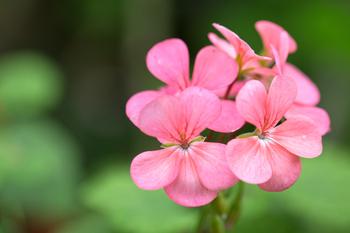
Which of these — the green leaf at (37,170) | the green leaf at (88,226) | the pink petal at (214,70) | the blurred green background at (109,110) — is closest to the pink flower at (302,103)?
the pink petal at (214,70)

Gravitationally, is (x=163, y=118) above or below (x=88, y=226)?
above

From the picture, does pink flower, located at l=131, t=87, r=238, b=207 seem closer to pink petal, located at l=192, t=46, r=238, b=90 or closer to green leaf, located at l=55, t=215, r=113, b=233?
pink petal, located at l=192, t=46, r=238, b=90

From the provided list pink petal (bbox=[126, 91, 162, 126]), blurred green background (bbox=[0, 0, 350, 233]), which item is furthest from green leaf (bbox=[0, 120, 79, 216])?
pink petal (bbox=[126, 91, 162, 126])

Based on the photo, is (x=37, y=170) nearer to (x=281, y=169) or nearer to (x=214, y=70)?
(x=214, y=70)

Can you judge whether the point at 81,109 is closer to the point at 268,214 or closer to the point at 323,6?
the point at 323,6

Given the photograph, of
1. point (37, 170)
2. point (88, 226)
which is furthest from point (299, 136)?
point (37, 170)

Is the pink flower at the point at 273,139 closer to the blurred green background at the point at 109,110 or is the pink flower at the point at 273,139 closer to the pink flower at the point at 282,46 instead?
the pink flower at the point at 282,46
